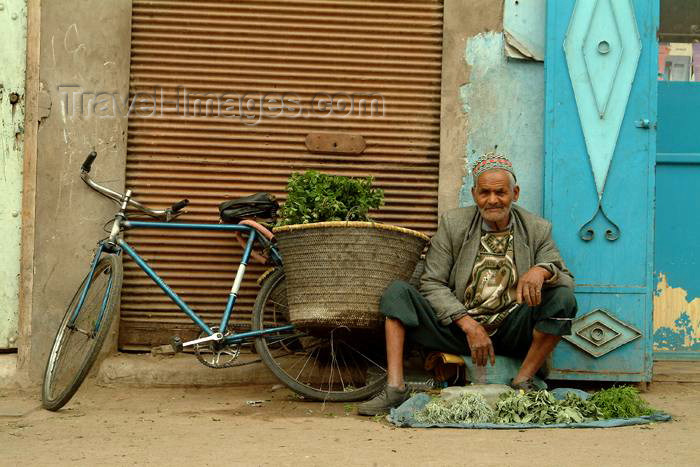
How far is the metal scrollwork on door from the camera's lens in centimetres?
560

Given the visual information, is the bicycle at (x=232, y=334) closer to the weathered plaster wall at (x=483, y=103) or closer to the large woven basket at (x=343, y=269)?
the large woven basket at (x=343, y=269)

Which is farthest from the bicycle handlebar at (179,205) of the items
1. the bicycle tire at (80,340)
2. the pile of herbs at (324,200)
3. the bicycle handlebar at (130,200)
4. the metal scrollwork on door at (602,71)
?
the metal scrollwork on door at (602,71)

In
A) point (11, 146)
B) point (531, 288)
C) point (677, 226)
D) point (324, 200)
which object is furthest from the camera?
point (677, 226)

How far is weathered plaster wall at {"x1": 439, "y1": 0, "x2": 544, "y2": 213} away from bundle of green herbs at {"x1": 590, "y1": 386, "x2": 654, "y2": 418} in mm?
1321

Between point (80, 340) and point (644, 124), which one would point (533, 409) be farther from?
point (80, 340)

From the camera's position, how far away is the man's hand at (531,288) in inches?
191

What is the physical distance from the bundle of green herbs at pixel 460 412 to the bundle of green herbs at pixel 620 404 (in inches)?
22.7

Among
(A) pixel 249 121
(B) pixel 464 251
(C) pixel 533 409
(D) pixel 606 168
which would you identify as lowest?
(C) pixel 533 409

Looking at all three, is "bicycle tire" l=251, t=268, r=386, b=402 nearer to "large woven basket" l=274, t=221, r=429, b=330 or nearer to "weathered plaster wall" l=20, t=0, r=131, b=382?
"large woven basket" l=274, t=221, r=429, b=330

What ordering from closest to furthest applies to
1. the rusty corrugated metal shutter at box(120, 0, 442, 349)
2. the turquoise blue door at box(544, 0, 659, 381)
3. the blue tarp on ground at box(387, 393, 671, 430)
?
the blue tarp on ground at box(387, 393, 671, 430), the turquoise blue door at box(544, 0, 659, 381), the rusty corrugated metal shutter at box(120, 0, 442, 349)

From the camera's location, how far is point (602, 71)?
18.4 feet

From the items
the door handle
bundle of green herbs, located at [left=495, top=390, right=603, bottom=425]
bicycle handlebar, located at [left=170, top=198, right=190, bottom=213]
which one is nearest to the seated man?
bundle of green herbs, located at [left=495, top=390, right=603, bottom=425]

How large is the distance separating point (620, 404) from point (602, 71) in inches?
76.7

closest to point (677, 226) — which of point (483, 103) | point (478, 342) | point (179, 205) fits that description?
point (483, 103)
